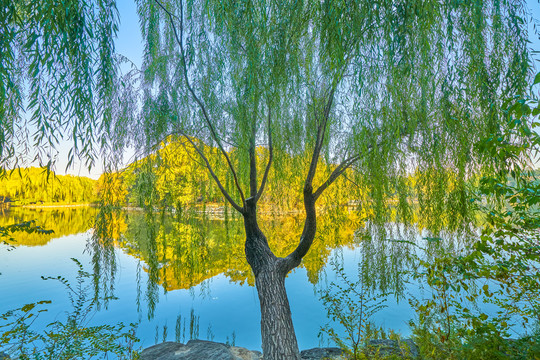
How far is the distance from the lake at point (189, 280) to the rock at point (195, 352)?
0.33 meters

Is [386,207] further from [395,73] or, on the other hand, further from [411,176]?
[395,73]

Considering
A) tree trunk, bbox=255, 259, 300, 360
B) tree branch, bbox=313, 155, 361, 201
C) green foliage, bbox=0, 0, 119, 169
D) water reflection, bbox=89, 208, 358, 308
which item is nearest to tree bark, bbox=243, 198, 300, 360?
tree trunk, bbox=255, 259, 300, 360

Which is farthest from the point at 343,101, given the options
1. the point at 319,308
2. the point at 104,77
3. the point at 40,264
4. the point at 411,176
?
the point at 40,264

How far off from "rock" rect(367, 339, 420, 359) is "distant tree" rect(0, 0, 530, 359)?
2.24 feet

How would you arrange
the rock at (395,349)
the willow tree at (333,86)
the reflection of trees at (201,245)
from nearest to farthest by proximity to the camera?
1. the willow tree at (333,86)
2. the rock at (395,349)
3. the reflection of trees at (201,245)

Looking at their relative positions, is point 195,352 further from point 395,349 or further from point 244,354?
point 395,349

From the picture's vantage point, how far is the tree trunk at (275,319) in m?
2.28

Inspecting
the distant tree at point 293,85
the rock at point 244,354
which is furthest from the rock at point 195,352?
the distant tree at point 293,85

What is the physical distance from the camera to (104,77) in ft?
Result: 4.44

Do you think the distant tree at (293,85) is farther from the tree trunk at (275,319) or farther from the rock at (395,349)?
the rock at (395,349)

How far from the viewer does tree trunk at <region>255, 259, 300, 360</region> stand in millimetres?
2275

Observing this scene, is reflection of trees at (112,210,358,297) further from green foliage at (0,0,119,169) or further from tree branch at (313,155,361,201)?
green foliage at (0,0,119,169)

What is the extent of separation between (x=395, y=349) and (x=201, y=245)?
2.39 metres

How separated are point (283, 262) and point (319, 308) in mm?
2616
